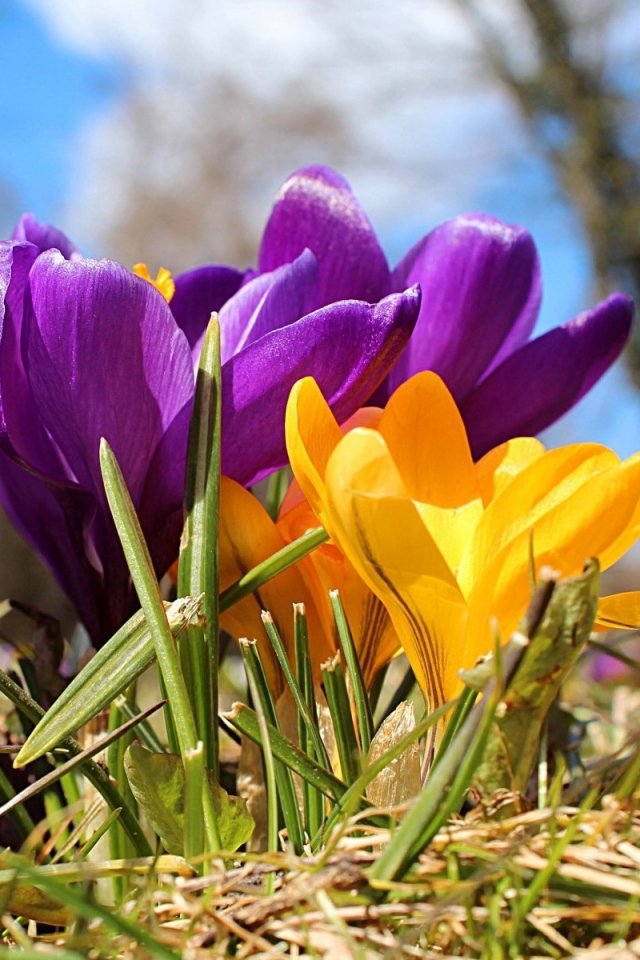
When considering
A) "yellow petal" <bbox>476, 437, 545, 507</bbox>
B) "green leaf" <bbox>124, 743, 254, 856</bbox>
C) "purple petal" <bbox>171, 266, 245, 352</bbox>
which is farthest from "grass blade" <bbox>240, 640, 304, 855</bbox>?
"purple petal" <bbox>171, 266, 245, 352</bbox>

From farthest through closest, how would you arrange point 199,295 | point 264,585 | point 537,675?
point 199,295
point 264,585
point 537,675

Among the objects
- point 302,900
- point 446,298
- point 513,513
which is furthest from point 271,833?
point 446,298

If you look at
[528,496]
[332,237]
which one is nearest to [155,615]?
[528,496]

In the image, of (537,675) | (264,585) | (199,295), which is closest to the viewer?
(537,675)

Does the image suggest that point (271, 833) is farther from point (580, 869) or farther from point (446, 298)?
point (446, 298)

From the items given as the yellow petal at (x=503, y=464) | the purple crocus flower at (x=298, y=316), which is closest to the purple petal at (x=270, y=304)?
the purple crocus flower at (x=298, y=316)

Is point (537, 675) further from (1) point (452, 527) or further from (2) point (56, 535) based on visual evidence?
(2) point (56, 535)
